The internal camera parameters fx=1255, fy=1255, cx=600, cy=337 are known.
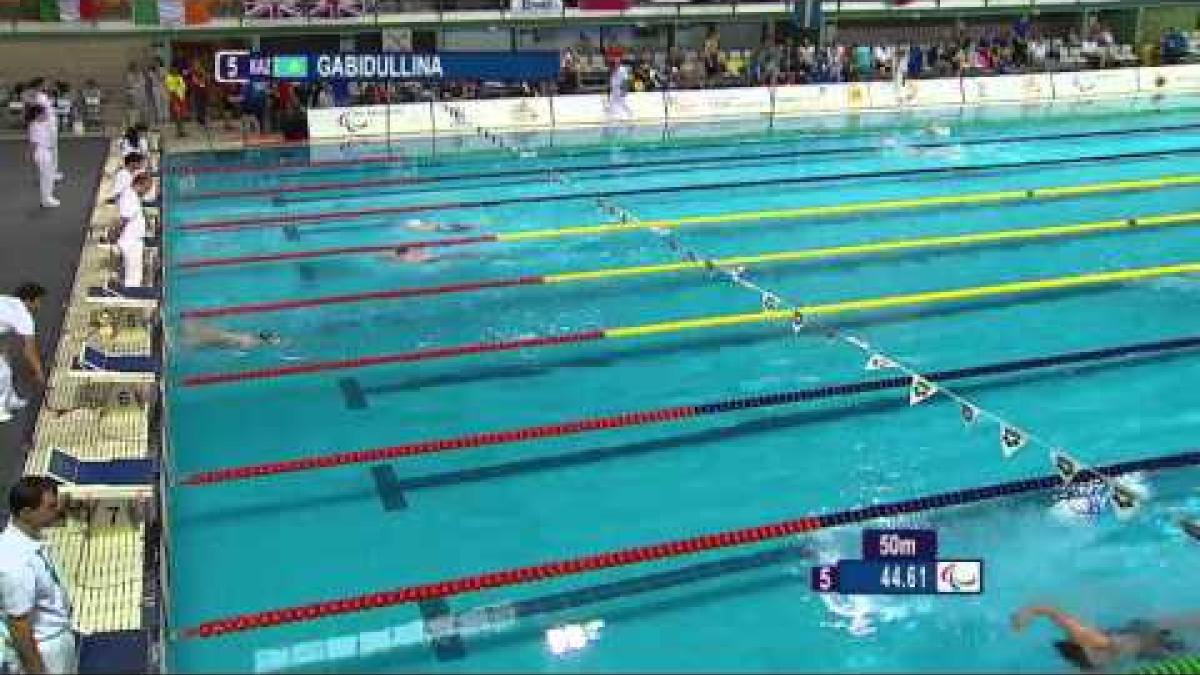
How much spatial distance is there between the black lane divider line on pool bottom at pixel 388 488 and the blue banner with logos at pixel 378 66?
39.7 ft

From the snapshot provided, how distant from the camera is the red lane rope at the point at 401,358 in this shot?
8.86 m

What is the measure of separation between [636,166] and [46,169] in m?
7.44

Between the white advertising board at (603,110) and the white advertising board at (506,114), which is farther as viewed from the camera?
the white advertising board at (603,110)

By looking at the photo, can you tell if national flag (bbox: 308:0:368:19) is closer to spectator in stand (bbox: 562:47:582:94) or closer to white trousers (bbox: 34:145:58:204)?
spectator in stand (bbox: 562:47:582:94)

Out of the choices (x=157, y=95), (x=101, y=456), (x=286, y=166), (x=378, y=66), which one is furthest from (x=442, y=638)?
(x=157, y=95)

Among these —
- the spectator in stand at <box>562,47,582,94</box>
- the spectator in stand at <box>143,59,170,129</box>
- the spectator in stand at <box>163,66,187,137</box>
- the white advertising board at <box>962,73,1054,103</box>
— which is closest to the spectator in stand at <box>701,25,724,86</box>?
the spectator in stand at <box>562,47,582,94</box>

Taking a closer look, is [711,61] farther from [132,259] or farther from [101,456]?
[101,456]

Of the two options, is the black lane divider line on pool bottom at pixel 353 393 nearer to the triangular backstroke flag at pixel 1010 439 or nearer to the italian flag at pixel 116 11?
the triangular backstroke flag at pixel 1010 439

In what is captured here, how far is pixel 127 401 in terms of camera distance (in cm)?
783

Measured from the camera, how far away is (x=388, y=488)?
23.5ft

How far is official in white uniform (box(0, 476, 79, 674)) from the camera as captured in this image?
4.30m

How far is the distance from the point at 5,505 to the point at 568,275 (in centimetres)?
620

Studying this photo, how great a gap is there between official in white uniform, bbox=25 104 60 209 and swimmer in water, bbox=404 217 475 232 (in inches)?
151
